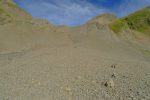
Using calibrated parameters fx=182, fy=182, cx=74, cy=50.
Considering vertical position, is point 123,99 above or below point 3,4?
below

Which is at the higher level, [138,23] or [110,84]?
[138,23]

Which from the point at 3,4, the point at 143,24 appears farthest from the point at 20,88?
the point at 143,24

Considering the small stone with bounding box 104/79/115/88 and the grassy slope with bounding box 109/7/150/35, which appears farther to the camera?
the grassy slope with bounding box 109/7/150/35

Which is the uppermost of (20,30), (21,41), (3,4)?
(3,4)

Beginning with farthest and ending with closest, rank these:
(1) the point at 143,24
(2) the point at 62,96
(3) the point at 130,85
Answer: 1. (1) the point at 143,24
2. (3) the point at 130,85
3. (2) the point at 62,96

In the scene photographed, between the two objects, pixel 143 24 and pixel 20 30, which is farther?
pixel 143 24

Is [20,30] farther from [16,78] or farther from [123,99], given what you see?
[123,99]

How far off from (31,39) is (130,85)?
93.8 feet

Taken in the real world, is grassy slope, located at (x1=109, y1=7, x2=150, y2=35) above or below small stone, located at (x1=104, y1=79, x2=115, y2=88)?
above

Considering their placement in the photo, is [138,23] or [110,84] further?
[138,23]

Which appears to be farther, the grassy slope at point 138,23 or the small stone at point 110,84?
the grassy slope at point 138,23

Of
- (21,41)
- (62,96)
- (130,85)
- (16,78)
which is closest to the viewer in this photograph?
(62,96)

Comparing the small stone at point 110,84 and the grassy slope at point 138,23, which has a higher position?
the grassy slope at point 138,23

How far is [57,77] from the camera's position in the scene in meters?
12.0
